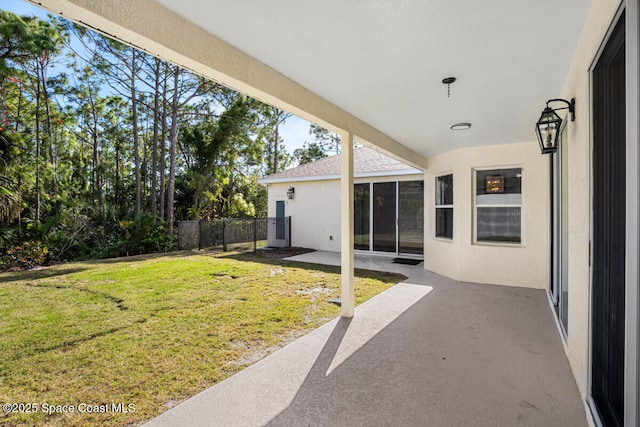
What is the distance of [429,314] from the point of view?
4594 mm

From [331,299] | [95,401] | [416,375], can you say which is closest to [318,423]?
[416,375]

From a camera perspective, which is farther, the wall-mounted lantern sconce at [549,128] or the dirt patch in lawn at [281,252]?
the dirt patch in lawn at [281,252]

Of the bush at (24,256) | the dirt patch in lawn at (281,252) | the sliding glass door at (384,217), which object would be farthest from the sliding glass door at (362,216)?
the bush at (24,256)

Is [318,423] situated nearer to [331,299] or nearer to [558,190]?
[331,299]

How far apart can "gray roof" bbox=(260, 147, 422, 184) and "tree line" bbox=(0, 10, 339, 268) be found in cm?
435

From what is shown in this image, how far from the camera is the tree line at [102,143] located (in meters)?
9.76

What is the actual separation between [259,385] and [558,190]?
4.41 m

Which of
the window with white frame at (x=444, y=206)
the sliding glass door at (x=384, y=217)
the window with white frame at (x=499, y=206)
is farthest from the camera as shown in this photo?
the sliding glass door at (x=384, y=217)

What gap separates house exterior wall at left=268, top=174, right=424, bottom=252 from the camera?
11.2 m

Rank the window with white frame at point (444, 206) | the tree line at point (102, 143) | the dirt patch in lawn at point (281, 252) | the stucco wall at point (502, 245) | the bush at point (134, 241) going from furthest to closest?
the bush at point (134, 241) → the dirt patch in lawn at point (281, 252) → the tree line at point (102, 143) → the window with white frame at point (444, 206) → the stucco wall at point (502, 245)

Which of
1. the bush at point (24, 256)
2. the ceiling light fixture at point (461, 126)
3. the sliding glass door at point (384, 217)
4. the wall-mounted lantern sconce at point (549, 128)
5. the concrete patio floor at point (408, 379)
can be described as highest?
the ceiling light fixture at point (461, 126)

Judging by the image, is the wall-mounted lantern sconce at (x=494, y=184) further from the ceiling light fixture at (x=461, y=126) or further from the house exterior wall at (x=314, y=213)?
the house exterior wall at (x=314, y=213)

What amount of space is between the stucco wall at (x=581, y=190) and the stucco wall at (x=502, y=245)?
3.53m

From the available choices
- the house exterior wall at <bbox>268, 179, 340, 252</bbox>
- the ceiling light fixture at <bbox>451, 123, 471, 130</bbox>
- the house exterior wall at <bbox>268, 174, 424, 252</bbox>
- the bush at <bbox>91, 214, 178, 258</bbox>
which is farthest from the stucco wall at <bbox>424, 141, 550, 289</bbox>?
the bush at <bbox>91, 214, 178, 258</bbox>
